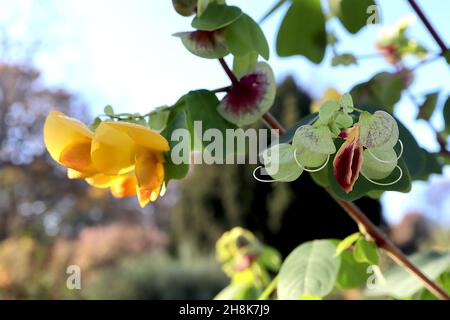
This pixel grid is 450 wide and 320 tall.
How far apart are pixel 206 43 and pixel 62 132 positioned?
9cm

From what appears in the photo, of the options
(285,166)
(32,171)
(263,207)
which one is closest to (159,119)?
(285,166)

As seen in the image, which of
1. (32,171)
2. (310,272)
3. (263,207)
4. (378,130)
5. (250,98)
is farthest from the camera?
(32,171)

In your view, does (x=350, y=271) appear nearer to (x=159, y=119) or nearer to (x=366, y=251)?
(x=366, y=251)

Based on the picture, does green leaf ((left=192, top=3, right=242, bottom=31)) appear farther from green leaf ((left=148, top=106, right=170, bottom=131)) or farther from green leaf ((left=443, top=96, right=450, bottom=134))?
green leaf ((left=443, top=96, right=450, bottom=134))

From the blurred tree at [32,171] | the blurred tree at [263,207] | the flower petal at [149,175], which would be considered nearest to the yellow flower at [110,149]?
the flower petal at [149,175]

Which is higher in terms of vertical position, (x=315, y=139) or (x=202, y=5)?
(x=202, y=5)

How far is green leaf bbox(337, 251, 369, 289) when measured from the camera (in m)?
0.44

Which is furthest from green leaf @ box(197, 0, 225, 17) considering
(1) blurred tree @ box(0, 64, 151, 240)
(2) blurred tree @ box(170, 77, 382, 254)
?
(1) blurred tree @ box(0, 64, 151, 240)

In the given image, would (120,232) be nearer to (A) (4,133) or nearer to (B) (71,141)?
(A) (4,133)

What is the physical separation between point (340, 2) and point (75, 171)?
8.7 inches

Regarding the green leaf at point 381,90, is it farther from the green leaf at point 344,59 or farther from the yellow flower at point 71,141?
the yellow flower at point 71,141

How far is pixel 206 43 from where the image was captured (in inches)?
11.8

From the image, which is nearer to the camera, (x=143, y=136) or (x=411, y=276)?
(x=143, y=136)

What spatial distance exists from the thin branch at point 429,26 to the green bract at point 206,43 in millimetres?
148
